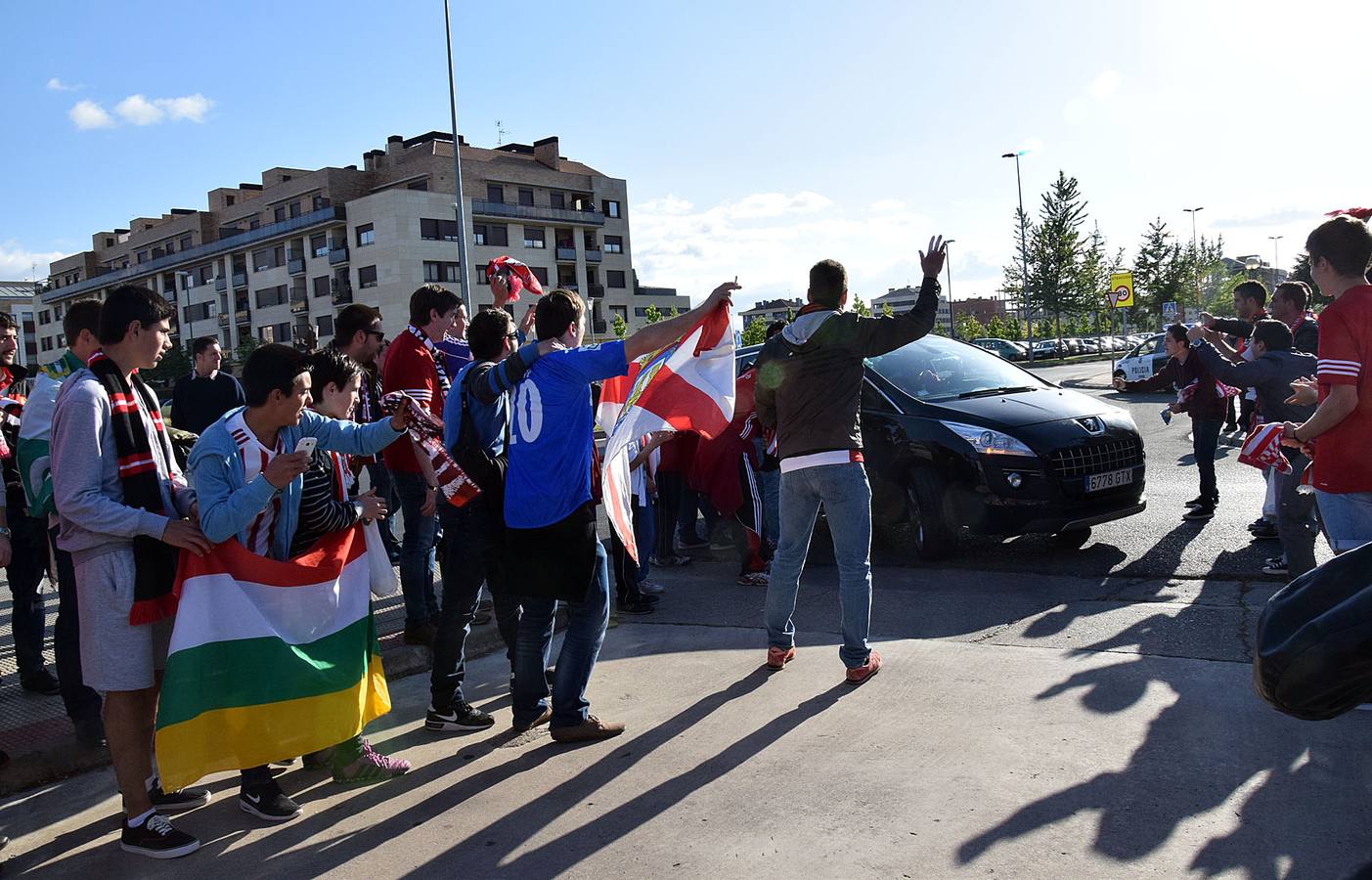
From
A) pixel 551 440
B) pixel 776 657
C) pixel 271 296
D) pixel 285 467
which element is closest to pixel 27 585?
pixel 285 467

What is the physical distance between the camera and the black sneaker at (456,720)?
466cm

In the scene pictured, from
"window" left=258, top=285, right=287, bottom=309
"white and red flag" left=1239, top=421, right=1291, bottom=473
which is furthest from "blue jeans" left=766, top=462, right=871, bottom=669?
"window" left=258, top=285, right=287, bottom=309

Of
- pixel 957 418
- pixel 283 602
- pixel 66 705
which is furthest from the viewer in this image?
pixel 957 418

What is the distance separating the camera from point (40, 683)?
17.3ft

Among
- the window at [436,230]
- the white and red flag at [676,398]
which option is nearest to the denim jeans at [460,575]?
the white and red flag at [676,398]

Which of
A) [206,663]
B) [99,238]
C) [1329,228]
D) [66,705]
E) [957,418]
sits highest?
[99,238]

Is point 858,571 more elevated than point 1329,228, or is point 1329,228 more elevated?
point 1329,228

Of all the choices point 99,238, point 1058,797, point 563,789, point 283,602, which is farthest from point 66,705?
point 99,238

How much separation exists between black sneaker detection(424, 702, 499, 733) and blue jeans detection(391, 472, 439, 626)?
3.50 ft

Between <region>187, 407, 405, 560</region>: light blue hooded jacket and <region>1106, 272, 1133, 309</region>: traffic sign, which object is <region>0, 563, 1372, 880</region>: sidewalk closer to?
<region>187, 407, 405, 560</region>: light blue hooded jacket

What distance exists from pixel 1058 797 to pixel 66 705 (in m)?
4.12

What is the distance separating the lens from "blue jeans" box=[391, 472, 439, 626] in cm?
550

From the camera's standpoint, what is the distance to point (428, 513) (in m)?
5.36

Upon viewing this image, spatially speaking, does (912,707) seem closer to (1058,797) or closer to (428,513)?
(1058,797)
